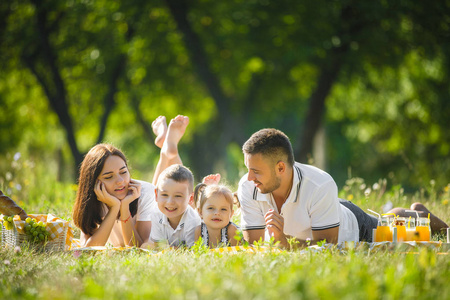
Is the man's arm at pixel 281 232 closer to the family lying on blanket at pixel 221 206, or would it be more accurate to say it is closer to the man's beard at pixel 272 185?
the family lying on blanket at pixel 221 206

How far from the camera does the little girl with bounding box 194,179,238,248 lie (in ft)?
18.7

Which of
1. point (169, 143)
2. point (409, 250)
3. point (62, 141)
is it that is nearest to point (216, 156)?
point (62, 141)

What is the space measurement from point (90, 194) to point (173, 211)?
39.1 inches

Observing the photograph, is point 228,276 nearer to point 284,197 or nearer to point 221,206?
point 284,197

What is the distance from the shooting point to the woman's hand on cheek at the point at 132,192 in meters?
5.79

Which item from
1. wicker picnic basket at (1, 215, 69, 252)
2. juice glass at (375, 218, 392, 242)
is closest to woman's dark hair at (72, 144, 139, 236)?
wicker picnic basket at (1, 215, 69, 252)

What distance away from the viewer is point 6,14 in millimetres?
15930

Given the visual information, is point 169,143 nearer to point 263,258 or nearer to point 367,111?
point 263,258

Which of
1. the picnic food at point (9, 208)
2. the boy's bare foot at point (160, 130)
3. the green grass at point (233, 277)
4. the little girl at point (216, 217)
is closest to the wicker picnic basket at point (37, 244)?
the picnic food at point (9, 208)

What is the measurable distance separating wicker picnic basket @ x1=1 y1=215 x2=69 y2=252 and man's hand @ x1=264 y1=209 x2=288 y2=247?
207cm

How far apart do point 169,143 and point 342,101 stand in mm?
14751

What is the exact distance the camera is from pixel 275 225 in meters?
4.85

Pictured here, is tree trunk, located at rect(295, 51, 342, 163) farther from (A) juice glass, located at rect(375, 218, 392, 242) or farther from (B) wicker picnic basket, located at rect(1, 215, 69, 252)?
(B) wicker picnic basket, located at rect(1, 215, 69, 252)

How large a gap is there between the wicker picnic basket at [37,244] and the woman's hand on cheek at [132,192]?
711mm
